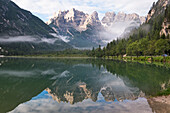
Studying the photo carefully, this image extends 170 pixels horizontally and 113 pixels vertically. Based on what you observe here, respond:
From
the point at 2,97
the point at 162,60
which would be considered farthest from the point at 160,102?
the point at 162,60

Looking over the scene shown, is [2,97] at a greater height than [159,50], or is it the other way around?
[159,50]

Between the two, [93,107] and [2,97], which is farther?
[2,97]

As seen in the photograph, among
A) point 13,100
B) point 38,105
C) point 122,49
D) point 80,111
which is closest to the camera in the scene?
point 80,111

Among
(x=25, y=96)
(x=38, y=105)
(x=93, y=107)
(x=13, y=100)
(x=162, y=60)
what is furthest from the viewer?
(x=162, y=60)

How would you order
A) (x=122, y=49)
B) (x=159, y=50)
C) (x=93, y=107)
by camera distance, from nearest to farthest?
(x=93, y=107)
(x=159, y=50)
(x=122, y=49)

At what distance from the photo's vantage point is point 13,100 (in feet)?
60.1

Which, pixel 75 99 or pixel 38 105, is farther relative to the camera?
pixel 75 99

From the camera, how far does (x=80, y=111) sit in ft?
46.2

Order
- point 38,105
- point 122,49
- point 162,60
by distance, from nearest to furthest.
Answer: point 38,105
point 162,60
point 122,49

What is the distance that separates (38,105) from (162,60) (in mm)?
92755

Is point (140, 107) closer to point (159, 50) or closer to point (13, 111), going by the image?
point (13, 111)

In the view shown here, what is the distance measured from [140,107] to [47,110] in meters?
9.75

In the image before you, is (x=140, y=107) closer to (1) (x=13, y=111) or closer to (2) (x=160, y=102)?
(2) (x=160, y=102)

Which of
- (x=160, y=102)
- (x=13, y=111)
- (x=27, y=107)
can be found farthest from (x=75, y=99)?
(x=160, y=102)
